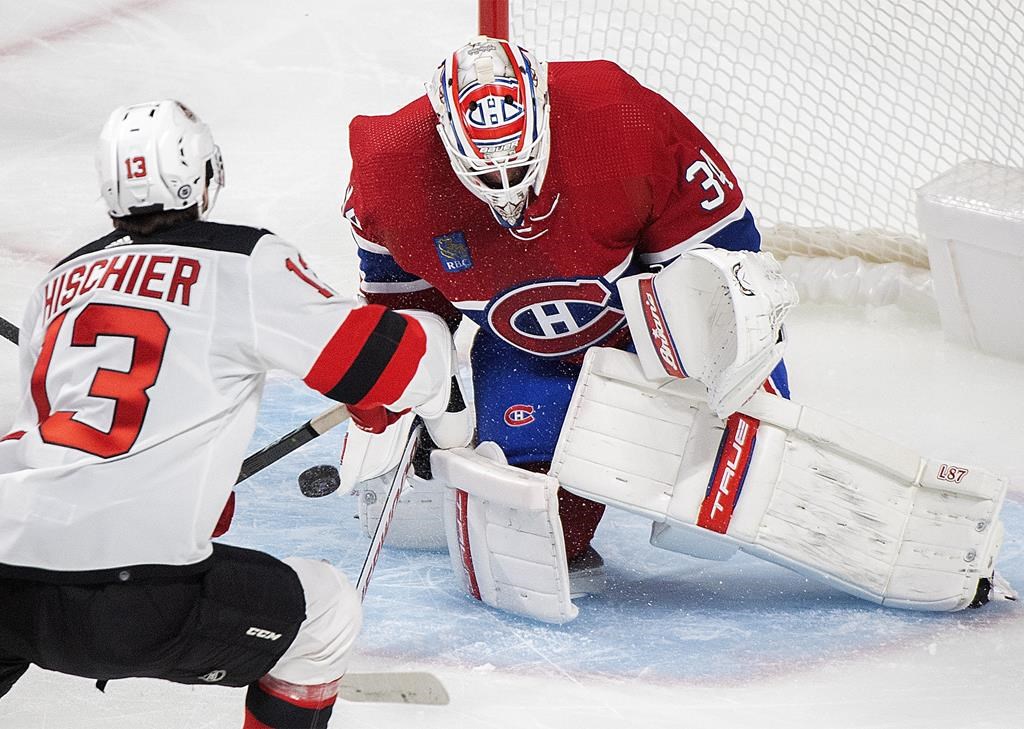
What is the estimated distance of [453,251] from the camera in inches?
87.9

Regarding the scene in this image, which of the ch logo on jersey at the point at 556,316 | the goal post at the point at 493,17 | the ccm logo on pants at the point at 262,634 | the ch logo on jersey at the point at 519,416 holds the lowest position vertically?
the ch logo on jersey at the point at 519,416

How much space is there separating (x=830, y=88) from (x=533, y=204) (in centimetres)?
232

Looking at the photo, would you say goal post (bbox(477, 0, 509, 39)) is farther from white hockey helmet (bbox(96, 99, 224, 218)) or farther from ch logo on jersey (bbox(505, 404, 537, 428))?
white hockey helmet (bbox(96, 99, 224, 218))

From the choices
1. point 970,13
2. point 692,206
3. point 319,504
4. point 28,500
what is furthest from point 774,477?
point 970,13

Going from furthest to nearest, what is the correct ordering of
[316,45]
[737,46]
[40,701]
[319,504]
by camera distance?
1. [316,45]
2. [737,46]
3. [319,504]
4. [40,701]

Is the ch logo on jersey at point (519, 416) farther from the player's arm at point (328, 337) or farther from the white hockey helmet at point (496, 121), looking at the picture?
the player's arm at point (328, 337)

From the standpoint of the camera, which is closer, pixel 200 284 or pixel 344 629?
pixel 200 284

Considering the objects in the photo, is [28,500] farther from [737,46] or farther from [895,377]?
[737,46]

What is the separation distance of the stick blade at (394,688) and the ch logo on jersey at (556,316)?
617mm

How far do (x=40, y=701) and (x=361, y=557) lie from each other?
0.67 metres

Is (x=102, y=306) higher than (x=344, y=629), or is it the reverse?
(x=102, y=306)

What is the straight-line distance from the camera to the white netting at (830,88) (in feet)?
12.0

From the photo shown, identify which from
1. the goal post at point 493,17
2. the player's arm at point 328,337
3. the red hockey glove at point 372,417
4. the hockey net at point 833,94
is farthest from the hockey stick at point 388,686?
the hockey net at point 833,94

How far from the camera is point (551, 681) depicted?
216 cm
